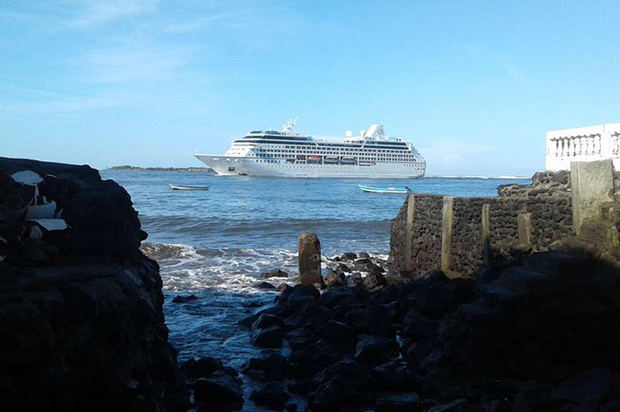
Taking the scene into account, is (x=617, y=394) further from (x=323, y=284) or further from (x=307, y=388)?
(x=323, y=284)

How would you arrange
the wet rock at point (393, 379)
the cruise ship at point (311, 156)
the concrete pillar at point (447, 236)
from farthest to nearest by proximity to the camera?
1. the cruise ship at point (311, 156)
2. the concrete pillar at point (447, 236)
3. the wet rock at point (393, 379)

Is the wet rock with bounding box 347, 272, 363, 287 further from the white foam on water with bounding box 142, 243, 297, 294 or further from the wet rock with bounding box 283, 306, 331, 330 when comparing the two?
the wet rock with bounding box 283, 306, 331, 330

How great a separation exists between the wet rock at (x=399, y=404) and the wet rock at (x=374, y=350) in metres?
1.16

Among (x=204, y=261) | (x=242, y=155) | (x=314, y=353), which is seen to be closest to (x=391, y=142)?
(x=242, y=155)

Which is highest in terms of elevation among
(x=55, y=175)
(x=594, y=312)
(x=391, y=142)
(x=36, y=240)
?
(x=391, y=142)

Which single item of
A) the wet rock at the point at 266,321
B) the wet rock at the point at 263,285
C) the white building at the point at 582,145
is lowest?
the wet rock at the point at 263,285

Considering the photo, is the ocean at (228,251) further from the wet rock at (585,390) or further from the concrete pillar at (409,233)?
the wet rock at (585,390)

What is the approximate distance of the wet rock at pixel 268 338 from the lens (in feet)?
24.1

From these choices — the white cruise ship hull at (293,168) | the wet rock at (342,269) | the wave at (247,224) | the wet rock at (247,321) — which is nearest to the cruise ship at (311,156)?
the white cruise ship hull at (293,168)

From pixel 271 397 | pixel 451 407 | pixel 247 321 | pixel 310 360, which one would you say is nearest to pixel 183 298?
pixel 247 321

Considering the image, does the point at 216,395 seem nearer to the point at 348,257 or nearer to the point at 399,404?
the point at 399,404

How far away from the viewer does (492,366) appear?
5629mm

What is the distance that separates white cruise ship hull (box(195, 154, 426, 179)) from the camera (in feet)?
263

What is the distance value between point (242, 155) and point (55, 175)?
74557 millimetres
